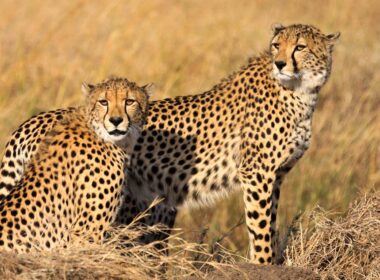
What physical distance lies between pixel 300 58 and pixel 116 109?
1150 mm

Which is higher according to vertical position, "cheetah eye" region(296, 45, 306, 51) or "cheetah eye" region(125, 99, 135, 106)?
"cheetah eye" region(296, 45, 306, 51)

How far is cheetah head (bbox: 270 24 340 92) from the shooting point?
6.00 meters

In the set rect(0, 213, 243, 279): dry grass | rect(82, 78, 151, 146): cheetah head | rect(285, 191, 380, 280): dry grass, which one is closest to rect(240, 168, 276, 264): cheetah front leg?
rect(285, 191, 380, 280): dry grass

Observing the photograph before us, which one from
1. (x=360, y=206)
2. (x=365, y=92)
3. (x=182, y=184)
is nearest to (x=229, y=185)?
(x=182, y=184)

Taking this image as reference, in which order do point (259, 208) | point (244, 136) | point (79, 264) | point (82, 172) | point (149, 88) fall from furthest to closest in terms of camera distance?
point (244, 136) → point (259, 208) → point (149, 88) → point (82, 172) → point (79, 264)

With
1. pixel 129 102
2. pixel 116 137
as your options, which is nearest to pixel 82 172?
pixel 116 137

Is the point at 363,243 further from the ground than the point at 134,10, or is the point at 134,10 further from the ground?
the point at 134,10

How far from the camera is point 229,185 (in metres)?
6.27

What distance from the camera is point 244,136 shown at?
20.5 ft

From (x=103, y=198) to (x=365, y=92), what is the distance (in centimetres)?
464

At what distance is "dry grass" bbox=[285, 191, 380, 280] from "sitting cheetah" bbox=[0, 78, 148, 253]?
3.07ft

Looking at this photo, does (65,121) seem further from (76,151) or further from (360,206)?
(360,206)

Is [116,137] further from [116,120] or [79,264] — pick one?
[79,264]

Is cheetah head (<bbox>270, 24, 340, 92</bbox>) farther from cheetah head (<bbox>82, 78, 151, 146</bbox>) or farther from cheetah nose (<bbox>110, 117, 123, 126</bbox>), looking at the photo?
cheetah nose (<bbox>110, 117, 123, 126</bbox>)
